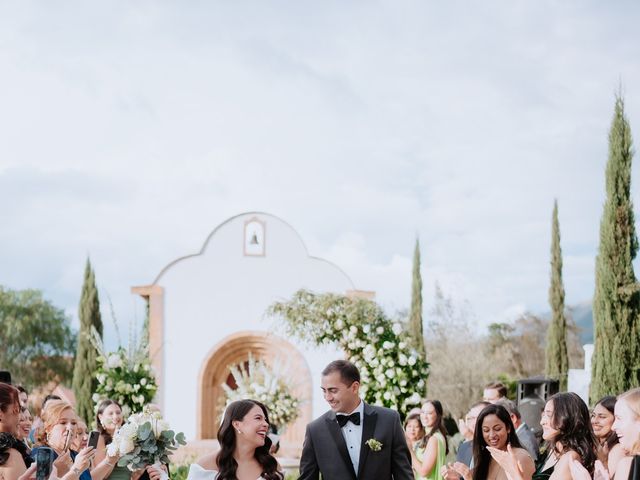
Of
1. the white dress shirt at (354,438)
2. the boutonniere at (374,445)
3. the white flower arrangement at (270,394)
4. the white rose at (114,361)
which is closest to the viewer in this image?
the boutonniere at (374,445)

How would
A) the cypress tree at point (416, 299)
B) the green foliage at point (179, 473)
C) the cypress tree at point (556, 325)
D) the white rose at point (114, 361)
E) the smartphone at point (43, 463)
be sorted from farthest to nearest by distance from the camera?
the cypress tree at point (416, 299), the cypress tree at point (556, 325), the green foliage at point (179, 473), the white rose at point (114, 361), the smartphone at point (43, 463)

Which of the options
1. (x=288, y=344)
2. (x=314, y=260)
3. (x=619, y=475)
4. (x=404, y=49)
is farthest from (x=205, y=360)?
(x=619, y=475)

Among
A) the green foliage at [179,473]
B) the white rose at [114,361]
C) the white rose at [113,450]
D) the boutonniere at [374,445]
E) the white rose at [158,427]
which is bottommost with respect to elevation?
the green foliage at [179,473]

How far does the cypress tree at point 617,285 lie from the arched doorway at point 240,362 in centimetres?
818

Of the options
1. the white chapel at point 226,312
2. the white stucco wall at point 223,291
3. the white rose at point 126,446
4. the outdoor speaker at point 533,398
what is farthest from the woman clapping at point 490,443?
the white stucco wall at point 223,291

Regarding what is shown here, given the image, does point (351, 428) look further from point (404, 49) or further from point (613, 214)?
point (613, 214)

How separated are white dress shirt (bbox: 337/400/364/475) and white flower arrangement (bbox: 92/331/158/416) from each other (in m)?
5.66

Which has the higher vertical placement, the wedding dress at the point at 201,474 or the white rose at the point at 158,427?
the white rose at the point at 158,427

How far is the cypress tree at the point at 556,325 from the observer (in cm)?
1917

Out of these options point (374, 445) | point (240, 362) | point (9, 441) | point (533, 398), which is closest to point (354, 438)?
point (374, 445)

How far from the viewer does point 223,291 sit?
71.1 ft

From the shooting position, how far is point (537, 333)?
3297 cm

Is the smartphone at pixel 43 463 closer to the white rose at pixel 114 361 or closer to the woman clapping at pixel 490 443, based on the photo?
the woman clapping at pixel 490 443

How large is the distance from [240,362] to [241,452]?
16.4 metres
